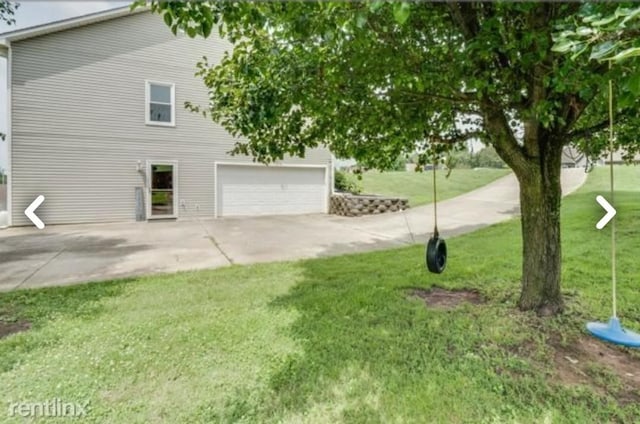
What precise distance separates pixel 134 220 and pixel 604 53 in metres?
12.2

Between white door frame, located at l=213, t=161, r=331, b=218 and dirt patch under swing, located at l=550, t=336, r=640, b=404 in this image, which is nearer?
dirt patch under swing, located at l=550, t=336, r=640, b=404

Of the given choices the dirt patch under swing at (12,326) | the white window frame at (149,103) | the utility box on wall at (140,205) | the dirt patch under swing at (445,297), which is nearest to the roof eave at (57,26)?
the white window frame at (149,103)

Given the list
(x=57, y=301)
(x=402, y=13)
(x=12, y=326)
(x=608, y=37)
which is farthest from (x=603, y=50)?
(x=57, y=301)

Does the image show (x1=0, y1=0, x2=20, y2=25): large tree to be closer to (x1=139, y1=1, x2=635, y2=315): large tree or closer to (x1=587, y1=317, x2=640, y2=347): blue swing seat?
(x1=139, y1=1, x2=635, y2=315): large tree

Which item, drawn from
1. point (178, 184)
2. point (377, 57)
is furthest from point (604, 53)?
point (178, 184)

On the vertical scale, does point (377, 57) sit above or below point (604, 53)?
above

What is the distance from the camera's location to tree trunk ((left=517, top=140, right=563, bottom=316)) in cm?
345

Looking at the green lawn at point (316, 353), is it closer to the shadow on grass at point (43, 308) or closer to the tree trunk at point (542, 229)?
the shadow on grass at point (43, 308)

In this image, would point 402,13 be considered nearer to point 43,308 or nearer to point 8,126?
point 43,308

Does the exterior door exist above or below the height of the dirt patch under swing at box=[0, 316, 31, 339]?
above

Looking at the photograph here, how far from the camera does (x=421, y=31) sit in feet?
11.5

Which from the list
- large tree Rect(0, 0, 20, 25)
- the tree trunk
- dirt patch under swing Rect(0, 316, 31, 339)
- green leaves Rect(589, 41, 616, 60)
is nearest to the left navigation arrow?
large tree Rect(0, 0, 20, 25)

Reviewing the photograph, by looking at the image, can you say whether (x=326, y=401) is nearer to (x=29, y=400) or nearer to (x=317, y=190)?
(x=29, y=400)

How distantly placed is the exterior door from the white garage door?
1.46 m
